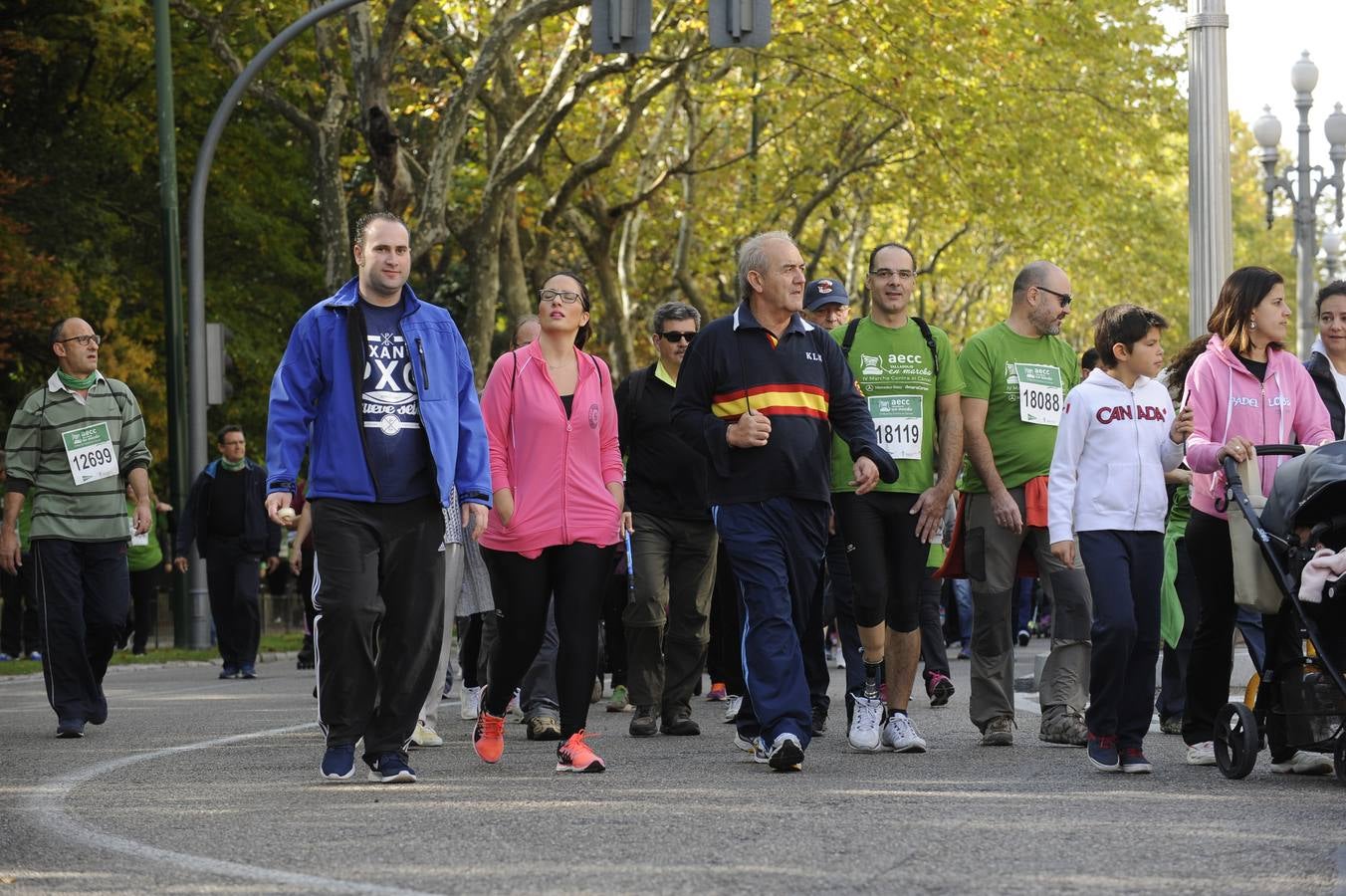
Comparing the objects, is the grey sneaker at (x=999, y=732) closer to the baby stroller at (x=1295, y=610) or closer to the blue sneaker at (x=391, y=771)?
the baby stroller at (x=1295, y=610)

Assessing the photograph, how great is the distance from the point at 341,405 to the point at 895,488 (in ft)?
8.26

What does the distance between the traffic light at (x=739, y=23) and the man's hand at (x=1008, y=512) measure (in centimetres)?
931

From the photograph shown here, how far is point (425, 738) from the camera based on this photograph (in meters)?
10.3

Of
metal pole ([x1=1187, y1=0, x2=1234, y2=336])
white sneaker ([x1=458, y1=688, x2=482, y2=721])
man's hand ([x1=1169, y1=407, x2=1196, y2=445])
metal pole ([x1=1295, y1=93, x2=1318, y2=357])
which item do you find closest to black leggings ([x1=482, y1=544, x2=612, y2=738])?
man's hand ([x1=1169, y1=407, x2=1196, y2=445])

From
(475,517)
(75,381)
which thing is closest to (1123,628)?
(475,517)

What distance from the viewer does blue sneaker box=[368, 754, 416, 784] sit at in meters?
8.35

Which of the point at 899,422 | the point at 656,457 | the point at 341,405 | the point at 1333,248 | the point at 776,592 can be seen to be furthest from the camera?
the point at 1333,248

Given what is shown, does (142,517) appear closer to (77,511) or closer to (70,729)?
(77,511)

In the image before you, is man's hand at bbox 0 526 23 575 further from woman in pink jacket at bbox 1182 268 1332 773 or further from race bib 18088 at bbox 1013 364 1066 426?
woman in pink jacket at bbox 1182 268 1332 773

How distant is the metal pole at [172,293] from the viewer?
22172mm

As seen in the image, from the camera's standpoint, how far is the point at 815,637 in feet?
32.8

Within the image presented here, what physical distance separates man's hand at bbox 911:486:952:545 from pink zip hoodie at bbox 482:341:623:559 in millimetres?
1276

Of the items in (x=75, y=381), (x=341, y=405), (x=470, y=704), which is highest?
(x=75, y=381)

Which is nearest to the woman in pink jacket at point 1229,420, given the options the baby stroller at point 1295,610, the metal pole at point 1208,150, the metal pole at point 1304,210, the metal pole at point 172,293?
the baby stroller at point 1295,610
